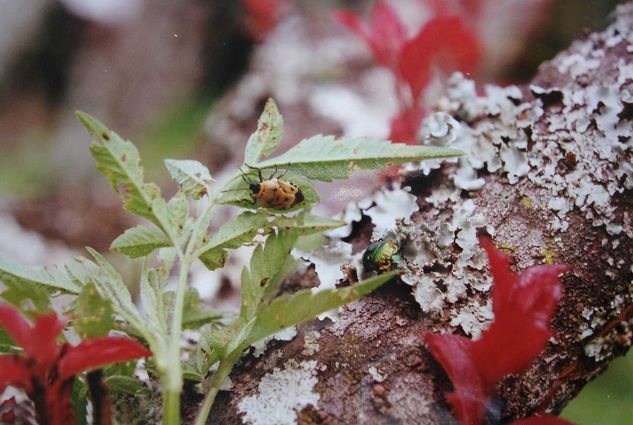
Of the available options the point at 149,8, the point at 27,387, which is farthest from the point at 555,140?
the point at 149,8

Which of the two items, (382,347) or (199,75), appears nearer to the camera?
(382,347)

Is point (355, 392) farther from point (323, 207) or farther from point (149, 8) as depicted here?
point (149, 8)

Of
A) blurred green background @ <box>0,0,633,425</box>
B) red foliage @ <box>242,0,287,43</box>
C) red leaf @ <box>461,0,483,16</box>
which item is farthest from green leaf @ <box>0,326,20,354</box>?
red leaf @ <box>461,0,483,16</box>

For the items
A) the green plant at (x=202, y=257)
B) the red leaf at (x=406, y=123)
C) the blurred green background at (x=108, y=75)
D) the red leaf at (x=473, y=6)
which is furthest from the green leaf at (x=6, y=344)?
the red leaf at (x=473, y=6)

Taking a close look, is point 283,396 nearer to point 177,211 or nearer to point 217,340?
point 217,340

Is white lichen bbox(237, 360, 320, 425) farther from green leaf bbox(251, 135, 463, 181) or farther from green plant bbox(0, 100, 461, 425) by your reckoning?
green leaf bbox(251, 135, 463, 181)
